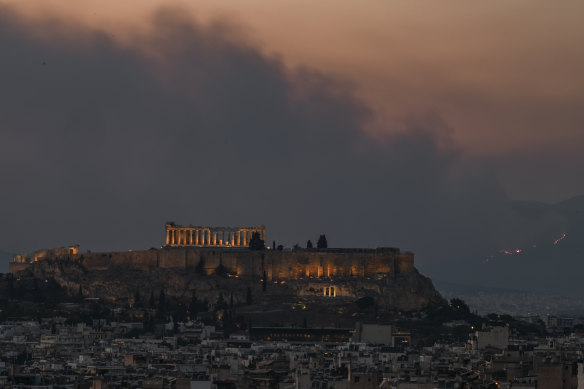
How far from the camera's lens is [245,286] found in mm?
176250

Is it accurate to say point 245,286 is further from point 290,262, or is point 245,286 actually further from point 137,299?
point 137,299

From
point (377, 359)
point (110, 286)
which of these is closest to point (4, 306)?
point (110, 286)

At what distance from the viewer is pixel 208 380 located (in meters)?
72.8

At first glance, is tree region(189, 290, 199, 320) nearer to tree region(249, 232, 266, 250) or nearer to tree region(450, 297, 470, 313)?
tree region(249, 232, 266, 250)

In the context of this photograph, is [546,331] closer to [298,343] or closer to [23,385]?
[298,343]

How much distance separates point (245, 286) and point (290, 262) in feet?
20.7

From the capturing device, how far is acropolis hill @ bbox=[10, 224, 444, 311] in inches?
6880

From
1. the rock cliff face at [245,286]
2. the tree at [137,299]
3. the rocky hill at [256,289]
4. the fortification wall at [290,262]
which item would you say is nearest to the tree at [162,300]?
the rocky hill at [256,289]

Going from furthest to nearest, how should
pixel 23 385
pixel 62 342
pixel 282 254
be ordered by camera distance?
pixel 282 254 → pixel 62 342 → pixel 23 385

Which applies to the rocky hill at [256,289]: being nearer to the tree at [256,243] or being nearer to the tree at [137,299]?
the tree at [137,299]

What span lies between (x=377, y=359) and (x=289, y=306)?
242ft

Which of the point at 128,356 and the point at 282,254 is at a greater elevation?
the point at 282,254

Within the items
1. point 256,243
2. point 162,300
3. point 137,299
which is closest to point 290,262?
point 256,243

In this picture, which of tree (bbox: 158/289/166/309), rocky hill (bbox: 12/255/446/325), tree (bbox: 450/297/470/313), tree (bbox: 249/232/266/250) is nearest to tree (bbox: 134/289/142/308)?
rocky hill (bbox: 12/255/446/325)
